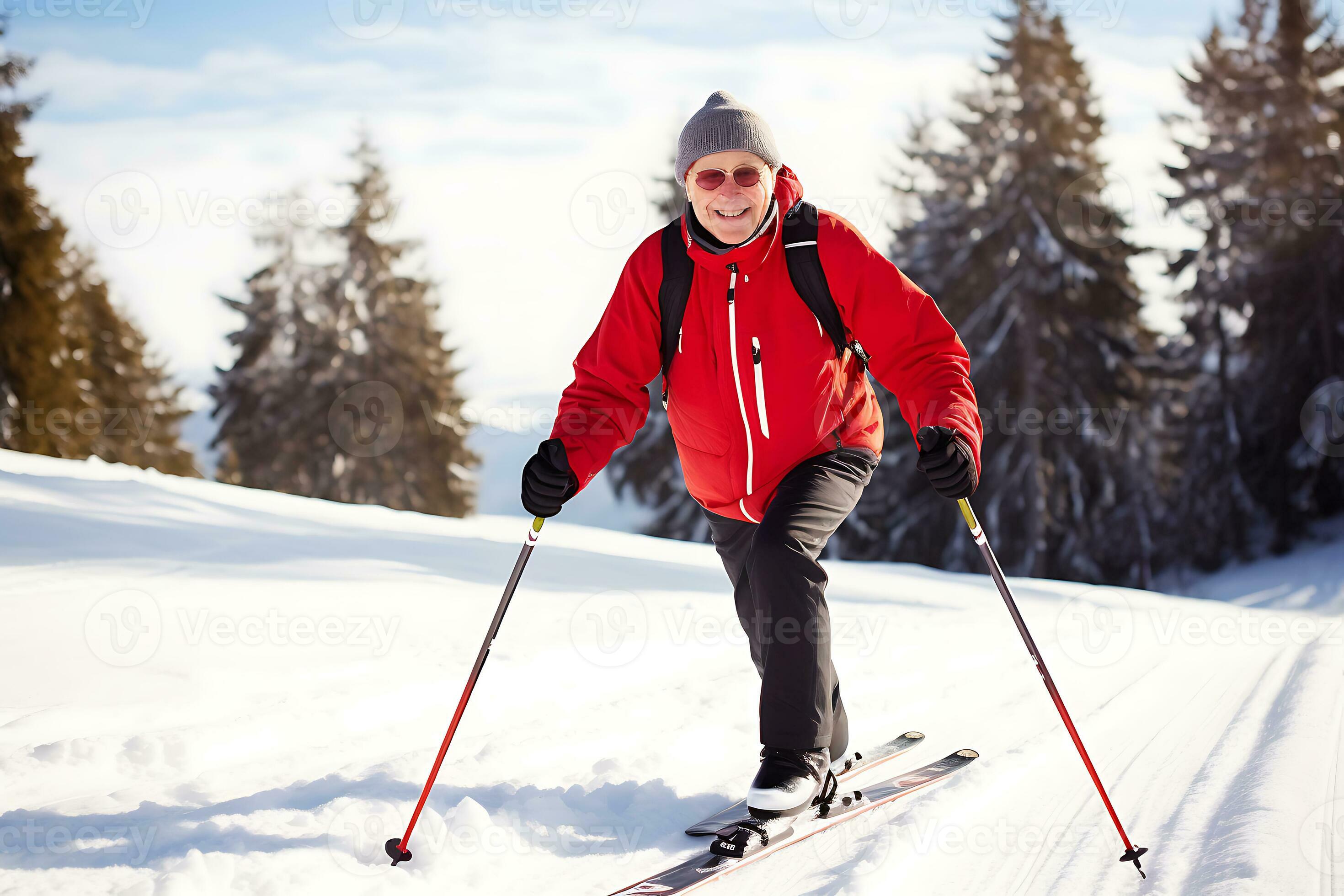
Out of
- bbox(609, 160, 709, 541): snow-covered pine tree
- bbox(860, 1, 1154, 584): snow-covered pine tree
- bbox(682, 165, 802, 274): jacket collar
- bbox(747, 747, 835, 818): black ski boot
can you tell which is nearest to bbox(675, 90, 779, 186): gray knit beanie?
bbox(682, 165, 802, 274): jacket collar

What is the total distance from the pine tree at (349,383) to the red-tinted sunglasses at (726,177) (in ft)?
68.3

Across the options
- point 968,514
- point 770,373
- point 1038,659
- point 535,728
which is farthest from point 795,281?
point 535,728

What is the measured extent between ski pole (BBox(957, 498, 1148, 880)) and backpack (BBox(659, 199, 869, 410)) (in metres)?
0.56

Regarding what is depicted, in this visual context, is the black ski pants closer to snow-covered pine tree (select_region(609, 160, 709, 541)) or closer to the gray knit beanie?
the gray knit beanie

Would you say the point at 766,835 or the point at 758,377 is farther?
the point at 758,377

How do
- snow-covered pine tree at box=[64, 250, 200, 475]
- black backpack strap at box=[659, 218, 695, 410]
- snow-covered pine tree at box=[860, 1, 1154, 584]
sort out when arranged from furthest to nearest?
1. snow-covered pine tree at box=[64, 250, 200, 475]
2. snow-covered pine tree at box=[860, 1, 1154, 584]
3. black backpack strap at box=[659, 218, 695, 410]

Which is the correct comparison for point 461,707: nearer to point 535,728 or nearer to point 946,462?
point 535,728

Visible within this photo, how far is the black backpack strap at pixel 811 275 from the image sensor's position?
8.60 feet

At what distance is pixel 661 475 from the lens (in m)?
19.7

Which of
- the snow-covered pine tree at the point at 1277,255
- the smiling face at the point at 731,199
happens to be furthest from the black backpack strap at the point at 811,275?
the snow-covered pine tree at the point at 1277,255

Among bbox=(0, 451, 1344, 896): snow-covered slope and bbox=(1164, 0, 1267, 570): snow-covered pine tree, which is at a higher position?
bbox=(1164, 0, 1267, 570): snow-covered pine tree

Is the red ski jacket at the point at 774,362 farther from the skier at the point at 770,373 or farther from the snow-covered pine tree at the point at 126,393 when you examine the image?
the snow-covered pine tree at the point at 126,393

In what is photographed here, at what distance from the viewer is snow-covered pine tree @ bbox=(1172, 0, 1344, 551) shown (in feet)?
54.4

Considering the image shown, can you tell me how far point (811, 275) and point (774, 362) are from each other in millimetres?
271
